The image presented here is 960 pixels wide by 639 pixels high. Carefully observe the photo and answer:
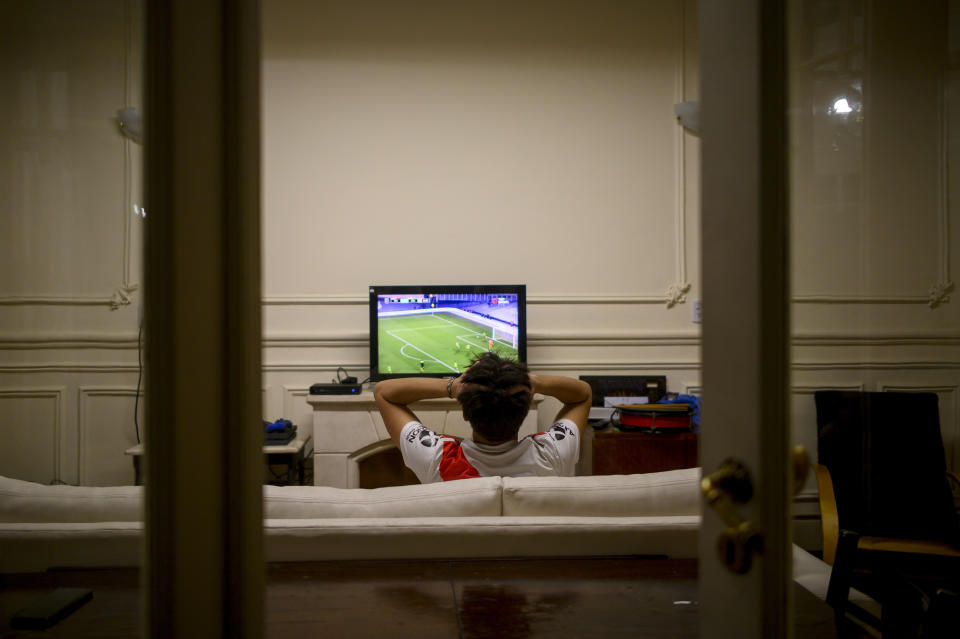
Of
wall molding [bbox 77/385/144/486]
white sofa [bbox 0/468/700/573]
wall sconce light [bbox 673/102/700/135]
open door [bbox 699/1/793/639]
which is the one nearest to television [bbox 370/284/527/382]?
wall sconce light [bbox 673/102/700/135]

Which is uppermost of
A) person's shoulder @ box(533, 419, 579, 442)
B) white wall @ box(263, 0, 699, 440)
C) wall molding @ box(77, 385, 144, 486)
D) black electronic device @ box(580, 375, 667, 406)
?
white wall @ box(263, 0, 699, 440)

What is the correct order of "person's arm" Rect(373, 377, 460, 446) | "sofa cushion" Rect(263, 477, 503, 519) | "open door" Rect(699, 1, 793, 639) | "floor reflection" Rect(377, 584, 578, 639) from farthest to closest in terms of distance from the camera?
"person's arm" Rect(373, 377, 460, 446)
"sofa cushion" Rect(263, 477, 503, 519)
"floor reflection" Rect(377, 584, 578, 639)
"open door" Rect(699, 1, 793, 639)

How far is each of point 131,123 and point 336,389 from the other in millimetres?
2656

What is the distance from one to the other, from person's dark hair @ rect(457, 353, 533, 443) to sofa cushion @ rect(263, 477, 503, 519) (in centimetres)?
35

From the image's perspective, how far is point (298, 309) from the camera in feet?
12.2

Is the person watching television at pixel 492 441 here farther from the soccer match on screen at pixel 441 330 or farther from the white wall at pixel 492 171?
the white wall at pixel 492 171

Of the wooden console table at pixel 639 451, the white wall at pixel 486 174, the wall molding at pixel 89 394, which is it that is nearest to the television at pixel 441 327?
the white wall at pixel 486 174

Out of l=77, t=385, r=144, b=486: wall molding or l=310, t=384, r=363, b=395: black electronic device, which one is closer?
l=77, t=385, r=144, b=486: wall molding

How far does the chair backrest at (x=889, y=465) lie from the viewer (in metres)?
0.94

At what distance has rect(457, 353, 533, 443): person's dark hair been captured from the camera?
161 cm

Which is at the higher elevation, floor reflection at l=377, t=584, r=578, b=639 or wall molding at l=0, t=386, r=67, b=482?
wall molding at l=0, t=386, r=67, b=482

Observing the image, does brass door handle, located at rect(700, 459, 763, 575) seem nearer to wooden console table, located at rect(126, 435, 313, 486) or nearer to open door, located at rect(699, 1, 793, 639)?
open door, located at rect(699, 1, 793, 639)

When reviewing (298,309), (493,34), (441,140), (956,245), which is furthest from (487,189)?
(956,245)

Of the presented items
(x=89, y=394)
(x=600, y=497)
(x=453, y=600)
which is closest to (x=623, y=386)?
(x=600, y=497)
